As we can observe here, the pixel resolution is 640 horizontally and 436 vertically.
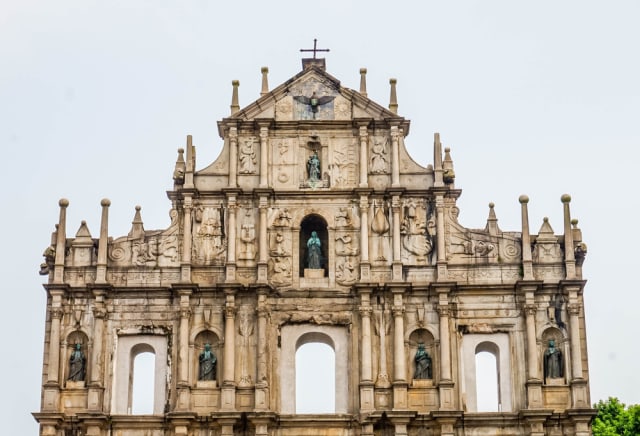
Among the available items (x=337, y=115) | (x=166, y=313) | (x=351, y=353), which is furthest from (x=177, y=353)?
(x=337, y=115)

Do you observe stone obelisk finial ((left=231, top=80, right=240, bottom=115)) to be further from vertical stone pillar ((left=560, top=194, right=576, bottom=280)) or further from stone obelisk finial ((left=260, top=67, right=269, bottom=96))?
vertical stone pillar ((left=560, top=194, right=576, bottom=280))

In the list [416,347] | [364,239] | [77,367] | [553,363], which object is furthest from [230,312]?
[553,363]

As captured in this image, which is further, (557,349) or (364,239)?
(364,239)

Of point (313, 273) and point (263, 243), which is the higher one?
point (263, 243)

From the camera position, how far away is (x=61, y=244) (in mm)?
32312

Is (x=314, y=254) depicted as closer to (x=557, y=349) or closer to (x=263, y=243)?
(x=263, y=243)

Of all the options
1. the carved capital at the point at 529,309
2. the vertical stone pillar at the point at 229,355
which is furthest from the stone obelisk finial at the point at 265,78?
the carved capital at the point at 529,309

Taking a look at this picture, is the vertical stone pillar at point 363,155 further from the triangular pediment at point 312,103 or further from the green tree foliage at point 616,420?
the green tree foliage at point 616,420

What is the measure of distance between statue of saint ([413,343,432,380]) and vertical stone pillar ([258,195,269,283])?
3.52m

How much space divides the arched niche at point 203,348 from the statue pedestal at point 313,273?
2303 millimetres

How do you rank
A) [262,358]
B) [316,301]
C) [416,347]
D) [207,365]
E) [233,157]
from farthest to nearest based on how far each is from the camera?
1. [233,157]
2. [316,301]
3. [416,347]
4. [207,365]
5. [262,358]

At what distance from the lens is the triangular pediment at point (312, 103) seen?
33656 millimetres

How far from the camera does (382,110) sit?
3362 cm

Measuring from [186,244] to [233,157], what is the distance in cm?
223
